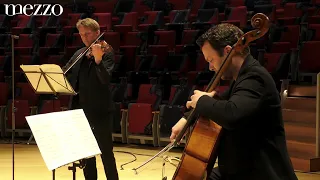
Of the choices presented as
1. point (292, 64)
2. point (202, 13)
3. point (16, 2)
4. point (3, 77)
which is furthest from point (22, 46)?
point (292, 64)

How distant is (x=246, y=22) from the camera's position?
7.38m

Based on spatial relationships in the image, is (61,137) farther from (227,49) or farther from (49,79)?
(49,79)

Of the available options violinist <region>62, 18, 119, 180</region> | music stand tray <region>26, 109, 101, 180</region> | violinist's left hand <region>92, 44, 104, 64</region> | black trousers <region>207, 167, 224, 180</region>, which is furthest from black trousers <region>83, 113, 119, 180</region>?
black trousers <region>207, 167, 224, 180</region>

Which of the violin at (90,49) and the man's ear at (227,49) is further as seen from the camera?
the violin at (90,49)

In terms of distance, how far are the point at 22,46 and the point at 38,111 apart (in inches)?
68.5

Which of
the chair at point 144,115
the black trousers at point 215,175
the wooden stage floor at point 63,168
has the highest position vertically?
the black trousers at point 215,175

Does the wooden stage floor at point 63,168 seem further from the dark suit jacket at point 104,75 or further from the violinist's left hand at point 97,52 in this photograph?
the violinist's left hand at point 97,52

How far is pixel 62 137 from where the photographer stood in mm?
2635

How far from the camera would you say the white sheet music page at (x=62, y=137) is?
250 cm

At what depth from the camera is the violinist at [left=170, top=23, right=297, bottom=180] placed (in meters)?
1.86

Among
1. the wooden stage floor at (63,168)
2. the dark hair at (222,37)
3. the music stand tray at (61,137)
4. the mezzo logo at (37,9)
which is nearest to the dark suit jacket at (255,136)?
the dark hair at (222,37)

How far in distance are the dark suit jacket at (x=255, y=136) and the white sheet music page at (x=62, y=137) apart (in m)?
0.88

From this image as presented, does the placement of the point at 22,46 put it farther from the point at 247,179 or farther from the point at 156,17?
the point at 247,179

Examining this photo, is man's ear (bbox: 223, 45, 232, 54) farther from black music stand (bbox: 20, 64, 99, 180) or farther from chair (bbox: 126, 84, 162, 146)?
chair (bbox: 126, 84, 162, 146)
